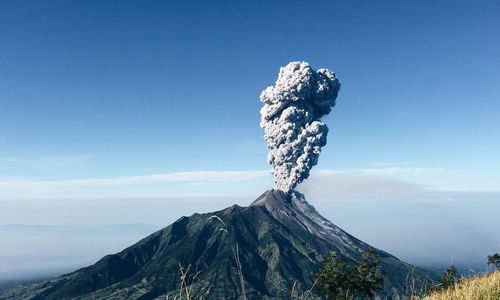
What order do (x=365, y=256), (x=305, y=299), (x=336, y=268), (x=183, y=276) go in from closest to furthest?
(x=183, y=276) → (x=305, y=299) → (x=365, y=256) → (x=336, y=268)

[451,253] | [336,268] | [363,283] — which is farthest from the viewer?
[336,268]

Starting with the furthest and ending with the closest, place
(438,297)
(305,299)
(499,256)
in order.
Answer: (499,256) < (438,297) < (305,299)

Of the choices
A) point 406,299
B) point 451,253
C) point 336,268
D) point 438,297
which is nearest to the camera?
point 438,297

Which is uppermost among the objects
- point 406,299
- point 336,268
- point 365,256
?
point 406,299

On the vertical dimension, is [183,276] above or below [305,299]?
above

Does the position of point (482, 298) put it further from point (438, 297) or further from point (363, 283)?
point (363, 283)

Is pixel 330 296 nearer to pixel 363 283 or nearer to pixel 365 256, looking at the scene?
pixel 363 283

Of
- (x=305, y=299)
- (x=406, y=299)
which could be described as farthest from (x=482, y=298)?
(x=305, y=299)

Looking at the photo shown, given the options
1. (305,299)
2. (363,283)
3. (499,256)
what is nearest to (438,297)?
(305,299)

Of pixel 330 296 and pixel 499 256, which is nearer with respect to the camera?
Answer: pixel 330 296

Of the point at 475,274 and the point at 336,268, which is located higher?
the point at 475,274
